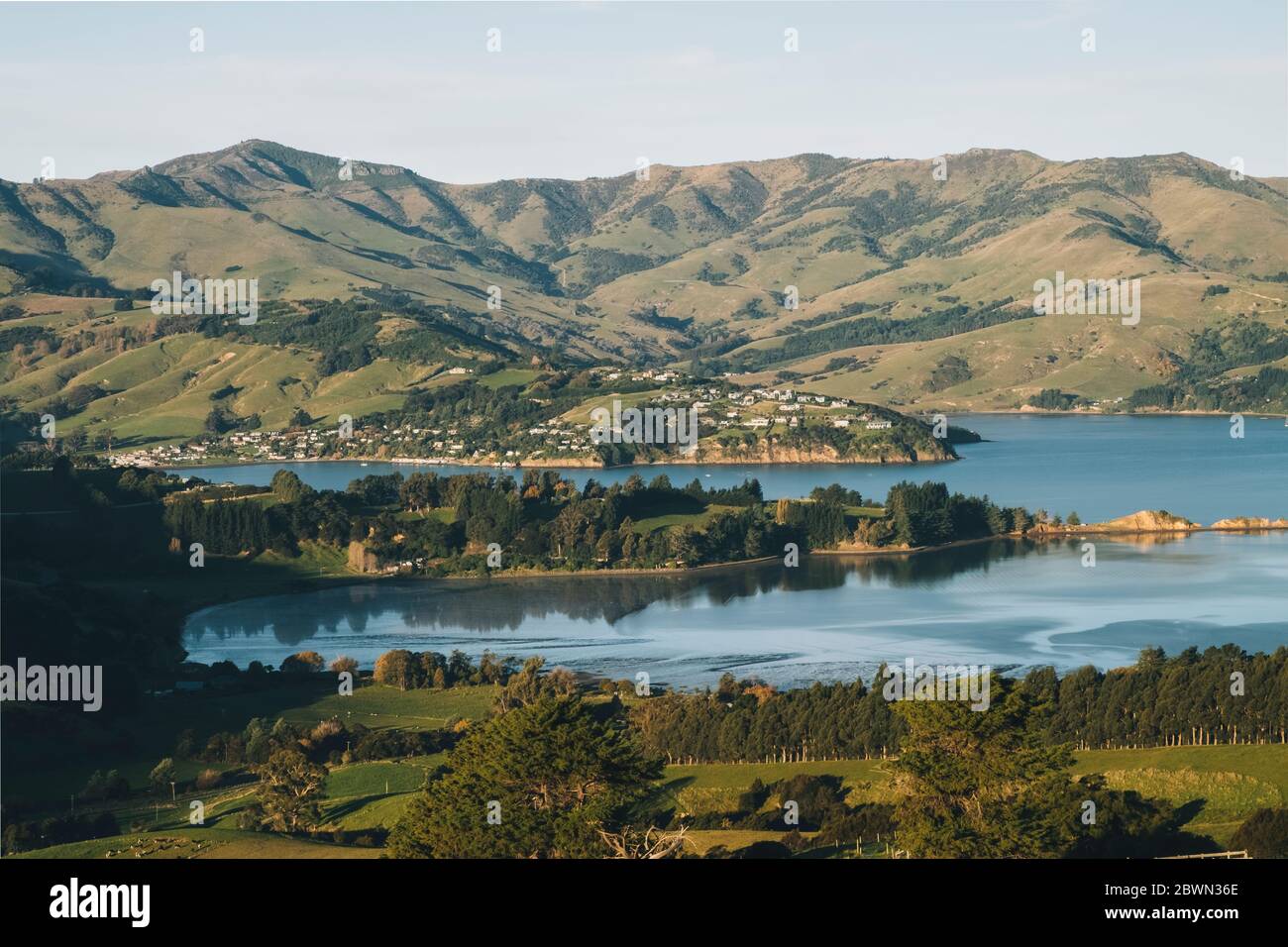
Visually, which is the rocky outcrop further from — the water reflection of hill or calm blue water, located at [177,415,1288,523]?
the water reflection of hill

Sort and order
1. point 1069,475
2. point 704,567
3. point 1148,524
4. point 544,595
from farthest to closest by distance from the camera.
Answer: point 1069,475
point 1148,524
point 704,567
point 544,595

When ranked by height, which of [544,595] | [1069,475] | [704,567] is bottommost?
[544,595]

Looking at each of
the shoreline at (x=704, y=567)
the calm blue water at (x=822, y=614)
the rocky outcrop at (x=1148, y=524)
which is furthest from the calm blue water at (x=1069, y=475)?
the calm blue water at (x=822, y=614)

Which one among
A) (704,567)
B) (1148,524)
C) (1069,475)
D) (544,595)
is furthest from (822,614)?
(1069,475)

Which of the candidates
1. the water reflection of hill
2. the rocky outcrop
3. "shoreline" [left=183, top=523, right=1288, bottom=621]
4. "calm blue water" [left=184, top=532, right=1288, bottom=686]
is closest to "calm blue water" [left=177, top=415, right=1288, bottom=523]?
the rocky outcrop

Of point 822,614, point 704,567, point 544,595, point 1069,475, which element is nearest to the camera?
point 822,614

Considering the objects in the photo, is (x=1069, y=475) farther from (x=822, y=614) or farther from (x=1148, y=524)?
(x=822, y=614)
